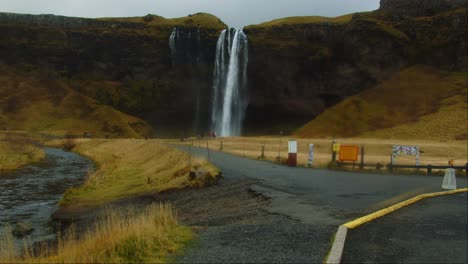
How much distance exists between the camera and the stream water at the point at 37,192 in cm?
1823

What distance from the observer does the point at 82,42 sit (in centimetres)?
9738

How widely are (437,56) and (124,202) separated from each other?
6556 centimetres

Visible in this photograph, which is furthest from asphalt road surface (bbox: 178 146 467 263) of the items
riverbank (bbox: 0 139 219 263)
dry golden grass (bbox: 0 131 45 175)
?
dry golden grass (bbox: 0 131 45 175)

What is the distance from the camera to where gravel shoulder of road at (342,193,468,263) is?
31.0 feet

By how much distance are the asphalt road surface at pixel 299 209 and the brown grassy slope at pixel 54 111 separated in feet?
202

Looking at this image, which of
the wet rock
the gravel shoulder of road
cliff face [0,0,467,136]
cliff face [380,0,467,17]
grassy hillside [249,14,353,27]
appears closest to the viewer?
the gravel shoulder of road

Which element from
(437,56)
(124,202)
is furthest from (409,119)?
(124,202)

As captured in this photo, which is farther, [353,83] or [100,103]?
[100,103]

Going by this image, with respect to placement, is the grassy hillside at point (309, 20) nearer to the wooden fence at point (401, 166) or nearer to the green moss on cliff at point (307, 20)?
the green moss on cliff at point (307, 20)

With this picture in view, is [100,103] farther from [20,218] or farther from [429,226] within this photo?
[429,226]

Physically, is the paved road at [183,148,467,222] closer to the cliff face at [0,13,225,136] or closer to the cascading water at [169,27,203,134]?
the cascading water at [169,27,203,134]

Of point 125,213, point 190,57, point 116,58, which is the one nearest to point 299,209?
point 125,213

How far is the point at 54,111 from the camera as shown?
292ft

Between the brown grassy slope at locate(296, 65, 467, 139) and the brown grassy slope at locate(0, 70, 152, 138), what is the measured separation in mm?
33711
